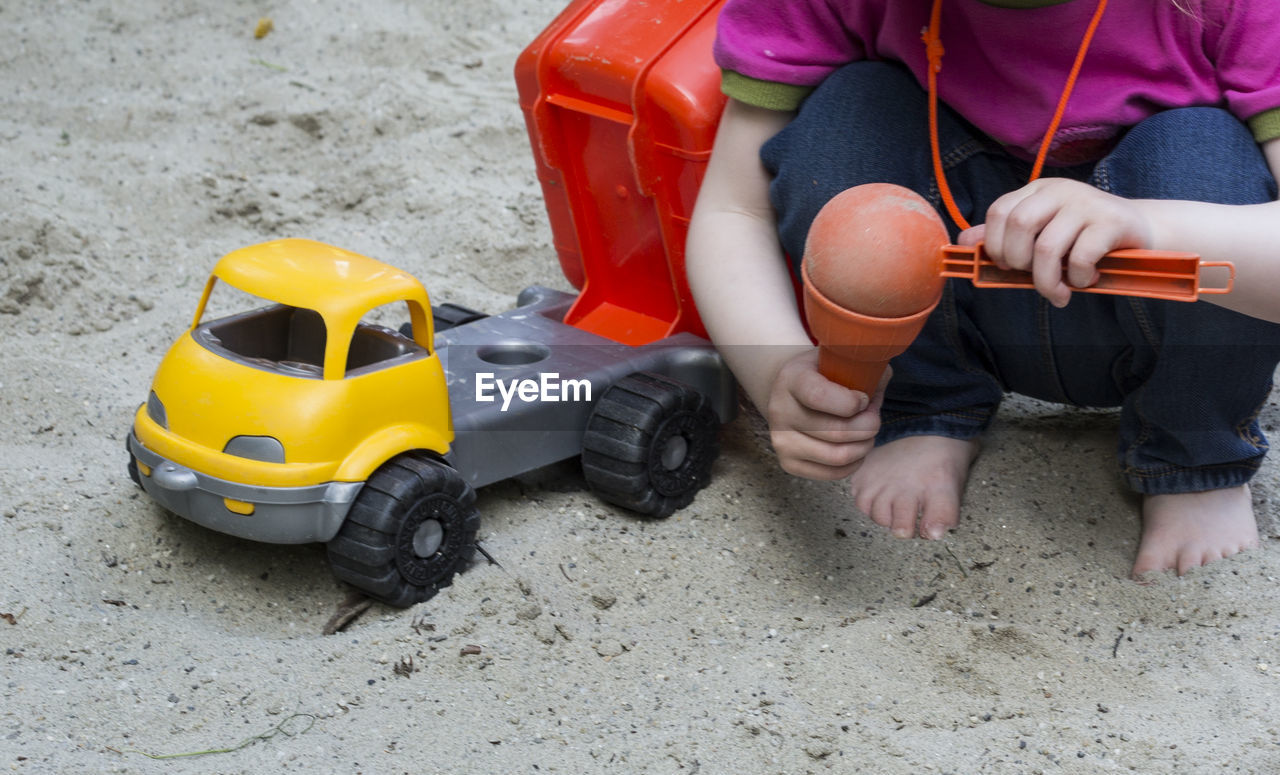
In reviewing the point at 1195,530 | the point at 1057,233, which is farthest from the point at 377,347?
the point at 1195,530

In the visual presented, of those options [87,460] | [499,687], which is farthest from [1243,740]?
[87,460]

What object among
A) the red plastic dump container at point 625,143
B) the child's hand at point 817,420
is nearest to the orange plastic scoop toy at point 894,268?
the child's hand at point 817,420

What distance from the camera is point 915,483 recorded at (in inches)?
48.8

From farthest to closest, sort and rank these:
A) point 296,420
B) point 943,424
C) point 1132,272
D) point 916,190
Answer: point 943,424
point 916,190
point 296,420
point 1132,272

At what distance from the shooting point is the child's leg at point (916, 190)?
112cm

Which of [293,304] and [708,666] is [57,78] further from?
[708,666]

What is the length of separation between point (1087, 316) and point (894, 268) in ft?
1.45

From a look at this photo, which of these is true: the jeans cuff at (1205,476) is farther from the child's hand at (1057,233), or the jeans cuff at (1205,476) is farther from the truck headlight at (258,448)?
the truck headlight at (258,448)

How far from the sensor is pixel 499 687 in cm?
100

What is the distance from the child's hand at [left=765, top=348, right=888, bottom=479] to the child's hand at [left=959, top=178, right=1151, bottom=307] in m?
0.20

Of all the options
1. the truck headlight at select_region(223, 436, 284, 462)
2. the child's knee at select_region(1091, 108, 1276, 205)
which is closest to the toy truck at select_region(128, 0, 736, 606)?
the truck headlight at select_region(223, 436, 284, 462)

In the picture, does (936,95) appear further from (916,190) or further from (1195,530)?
(1195,530)

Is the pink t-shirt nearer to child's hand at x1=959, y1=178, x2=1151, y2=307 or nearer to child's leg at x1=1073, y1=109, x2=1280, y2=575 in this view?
child's leg at x1=1073, y1=109, x2=1280, y2=575

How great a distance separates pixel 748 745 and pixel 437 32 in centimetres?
190
